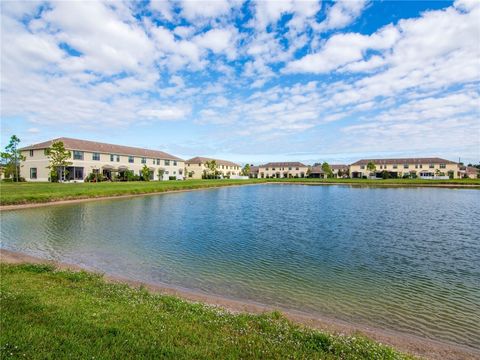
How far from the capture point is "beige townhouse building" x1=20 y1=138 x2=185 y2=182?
4981 centimetres

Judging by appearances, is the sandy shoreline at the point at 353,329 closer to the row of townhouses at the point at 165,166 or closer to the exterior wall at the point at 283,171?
the row of townhouses at the point at 165,166

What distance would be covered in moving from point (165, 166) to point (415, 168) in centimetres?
7951

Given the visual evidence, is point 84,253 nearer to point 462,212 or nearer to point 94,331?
point 94,331

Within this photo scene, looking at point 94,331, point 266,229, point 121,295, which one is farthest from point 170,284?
point 266,229

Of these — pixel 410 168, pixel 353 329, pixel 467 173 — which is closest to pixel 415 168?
pixel 410 168

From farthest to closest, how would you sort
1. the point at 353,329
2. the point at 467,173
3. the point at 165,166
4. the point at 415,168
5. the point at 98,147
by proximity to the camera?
the point at 467,173, the point at 415,168, the point at 165,166, the point at 98,147, the point at 353,329

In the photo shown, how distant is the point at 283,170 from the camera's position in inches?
4921

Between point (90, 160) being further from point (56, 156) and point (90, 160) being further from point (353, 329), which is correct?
point (353, 329)

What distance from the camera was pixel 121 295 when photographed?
23.4 ft

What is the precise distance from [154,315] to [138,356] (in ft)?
5.33

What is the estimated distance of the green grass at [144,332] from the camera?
178 inches

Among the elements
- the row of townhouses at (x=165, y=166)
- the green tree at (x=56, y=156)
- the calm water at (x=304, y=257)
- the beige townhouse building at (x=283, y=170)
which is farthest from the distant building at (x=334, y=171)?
the calm water at (x=304, y=257)

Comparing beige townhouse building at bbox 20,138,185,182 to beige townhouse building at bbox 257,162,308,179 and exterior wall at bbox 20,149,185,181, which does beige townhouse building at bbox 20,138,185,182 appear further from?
beige townhouse building at bbox 257,162,308,179

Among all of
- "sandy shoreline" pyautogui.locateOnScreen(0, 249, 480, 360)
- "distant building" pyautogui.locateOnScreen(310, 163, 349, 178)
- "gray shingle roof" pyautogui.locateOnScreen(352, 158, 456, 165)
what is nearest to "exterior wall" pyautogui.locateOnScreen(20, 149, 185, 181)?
"sandy shoreline" pyautogui.locateOnScreen(0, 249, 480, 360)
